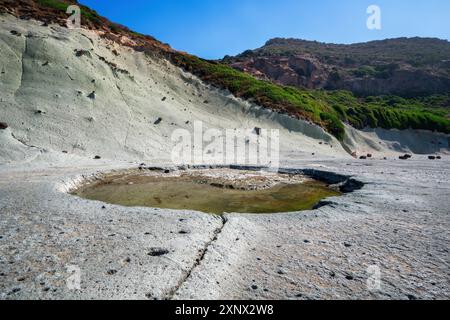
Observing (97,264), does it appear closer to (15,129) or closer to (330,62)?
(15,129)

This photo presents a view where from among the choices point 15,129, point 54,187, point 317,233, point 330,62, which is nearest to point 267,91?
point 15,129

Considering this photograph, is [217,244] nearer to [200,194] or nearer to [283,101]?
[200,194]

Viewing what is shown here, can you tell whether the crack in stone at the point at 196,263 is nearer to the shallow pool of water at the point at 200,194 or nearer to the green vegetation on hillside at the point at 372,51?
the shallow pool of water at the point at 200,194

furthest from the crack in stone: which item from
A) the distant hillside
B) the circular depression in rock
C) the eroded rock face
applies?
Answer: the eroded rock face

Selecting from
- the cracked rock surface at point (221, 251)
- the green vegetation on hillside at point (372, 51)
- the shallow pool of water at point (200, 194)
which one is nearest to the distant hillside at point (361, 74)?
the green vegetation on hillside at point (372, 51)

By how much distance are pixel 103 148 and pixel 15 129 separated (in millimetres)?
5219

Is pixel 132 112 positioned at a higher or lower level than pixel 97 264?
higher

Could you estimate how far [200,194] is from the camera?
12.5 meters

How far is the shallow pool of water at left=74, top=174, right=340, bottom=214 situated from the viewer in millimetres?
10562

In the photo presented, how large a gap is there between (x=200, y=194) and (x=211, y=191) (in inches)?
32.1

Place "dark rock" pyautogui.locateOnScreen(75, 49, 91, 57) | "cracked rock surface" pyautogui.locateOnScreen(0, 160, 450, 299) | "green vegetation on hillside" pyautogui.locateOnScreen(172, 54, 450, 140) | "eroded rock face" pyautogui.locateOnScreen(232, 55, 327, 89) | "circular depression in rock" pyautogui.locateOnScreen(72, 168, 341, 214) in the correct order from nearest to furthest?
1. "cracked rock surface" pyautogui.locateOnScreen(0, 160, 450, 299)
2. "circular depression in rock" pyautogui.locateOnScreen(72, 168, 341, 214)
3. "dark rock" pyautogui.locateOnScreen(75, 49, 91, 57)
4. "green vegetation on hillside" pyautogui.locateOnScreen(172, 54, 450, 140)
5. "eroded rock face" pyautogui.locateOnScreen(232, 55, 327, 89)

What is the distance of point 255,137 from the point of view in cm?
3231

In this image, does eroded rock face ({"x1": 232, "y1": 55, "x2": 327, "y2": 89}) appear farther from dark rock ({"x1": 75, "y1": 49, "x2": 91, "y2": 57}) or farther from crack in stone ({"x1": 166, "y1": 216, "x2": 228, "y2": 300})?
crack in stone ({"x1": 166, "y1": 216, "x2": 228, "y2": 300})
